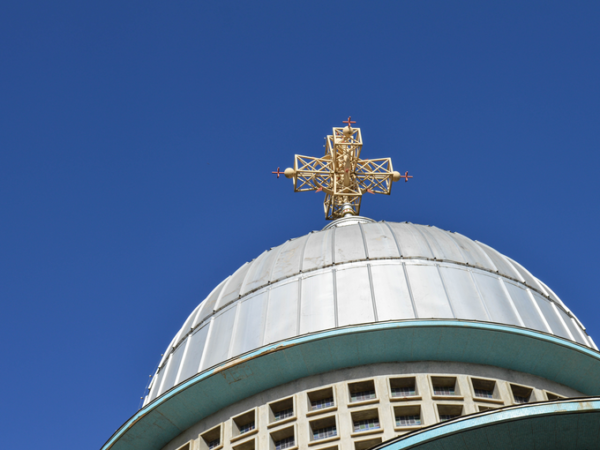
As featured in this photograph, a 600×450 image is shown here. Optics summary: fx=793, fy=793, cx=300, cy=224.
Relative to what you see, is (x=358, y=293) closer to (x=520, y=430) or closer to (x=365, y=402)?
(x=365, y=402)

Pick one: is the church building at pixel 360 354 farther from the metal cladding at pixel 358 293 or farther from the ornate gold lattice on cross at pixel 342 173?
the ornate gold lattice on cross at pixel 342 173

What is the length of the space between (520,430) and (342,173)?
2154 centimetres

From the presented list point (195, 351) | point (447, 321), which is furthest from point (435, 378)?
point (195, 351)

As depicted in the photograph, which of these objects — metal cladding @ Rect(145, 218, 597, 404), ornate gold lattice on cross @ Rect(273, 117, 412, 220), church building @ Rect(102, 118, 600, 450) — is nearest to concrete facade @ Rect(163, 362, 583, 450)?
church building @ Rect(102, 118, 600, 450)

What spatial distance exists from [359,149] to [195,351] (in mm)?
15161

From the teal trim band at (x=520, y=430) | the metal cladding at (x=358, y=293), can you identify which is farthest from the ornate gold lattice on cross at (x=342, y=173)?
the teal trim band at (x=520, y=430)

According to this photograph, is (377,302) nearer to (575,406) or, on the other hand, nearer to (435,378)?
(435,378)

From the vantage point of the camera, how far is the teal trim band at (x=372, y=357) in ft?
67.6

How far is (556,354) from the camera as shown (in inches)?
833

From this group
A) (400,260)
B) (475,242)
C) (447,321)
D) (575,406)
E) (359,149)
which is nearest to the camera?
(575,406)

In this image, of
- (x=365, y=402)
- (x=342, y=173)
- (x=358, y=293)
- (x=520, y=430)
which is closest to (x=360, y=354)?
(x=365, y=402)

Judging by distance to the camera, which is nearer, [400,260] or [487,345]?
[487,345]

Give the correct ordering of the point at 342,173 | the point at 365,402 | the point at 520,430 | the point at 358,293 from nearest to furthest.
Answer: the point at 520,430
the point at 365,402
the point at 358,293
the point at 342,173

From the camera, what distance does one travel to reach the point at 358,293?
73.5 ft
